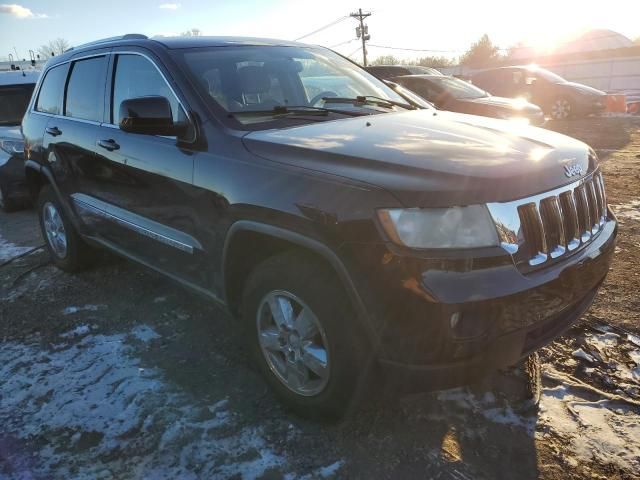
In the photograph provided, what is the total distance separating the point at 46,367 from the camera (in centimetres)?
313

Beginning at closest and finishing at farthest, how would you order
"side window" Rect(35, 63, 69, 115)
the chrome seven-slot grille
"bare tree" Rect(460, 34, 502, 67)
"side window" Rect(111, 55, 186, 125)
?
the chrome seven-slot grille → "side window" Rect(111, 55, 186, 125) → "side window" Rect(35, 63, 69, 115) → "bare tree" Rect(460, 34, 502, 67)

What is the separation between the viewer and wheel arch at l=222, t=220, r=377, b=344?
6.70ft

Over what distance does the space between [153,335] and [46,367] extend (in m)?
0.64

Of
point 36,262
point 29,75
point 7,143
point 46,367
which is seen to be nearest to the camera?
point 46,367

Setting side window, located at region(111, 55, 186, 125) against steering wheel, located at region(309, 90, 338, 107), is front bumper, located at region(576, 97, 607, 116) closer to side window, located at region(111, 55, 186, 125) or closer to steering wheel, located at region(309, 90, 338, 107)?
steering wheel, located at region(309, 90, 338, 107)

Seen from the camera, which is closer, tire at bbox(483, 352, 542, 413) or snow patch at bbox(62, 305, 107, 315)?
tire at bbox(483, 352, 542, 413)

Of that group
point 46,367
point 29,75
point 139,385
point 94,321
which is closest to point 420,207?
point 139,385

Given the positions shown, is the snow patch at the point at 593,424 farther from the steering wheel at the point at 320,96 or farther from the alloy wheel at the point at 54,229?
the alloy wheel at the point at 54,229

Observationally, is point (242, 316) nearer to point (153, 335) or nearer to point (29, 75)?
point (153, 335)

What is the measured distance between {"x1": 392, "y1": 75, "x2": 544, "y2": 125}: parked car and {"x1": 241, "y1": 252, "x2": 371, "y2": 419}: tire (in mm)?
7835

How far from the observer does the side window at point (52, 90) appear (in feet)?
14.3

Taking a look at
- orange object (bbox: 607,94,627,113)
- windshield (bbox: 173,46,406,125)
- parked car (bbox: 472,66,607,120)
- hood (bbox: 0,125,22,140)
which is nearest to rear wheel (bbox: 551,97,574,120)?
parked car (bbox: 472,66,607,120)

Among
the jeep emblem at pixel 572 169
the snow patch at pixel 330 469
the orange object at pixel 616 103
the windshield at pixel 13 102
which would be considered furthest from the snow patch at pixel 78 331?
the orange object at pixel 616 103

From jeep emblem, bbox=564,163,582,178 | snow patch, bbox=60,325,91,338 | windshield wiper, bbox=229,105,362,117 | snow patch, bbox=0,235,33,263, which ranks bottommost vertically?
snow patch, bbox=60,325,91,338
